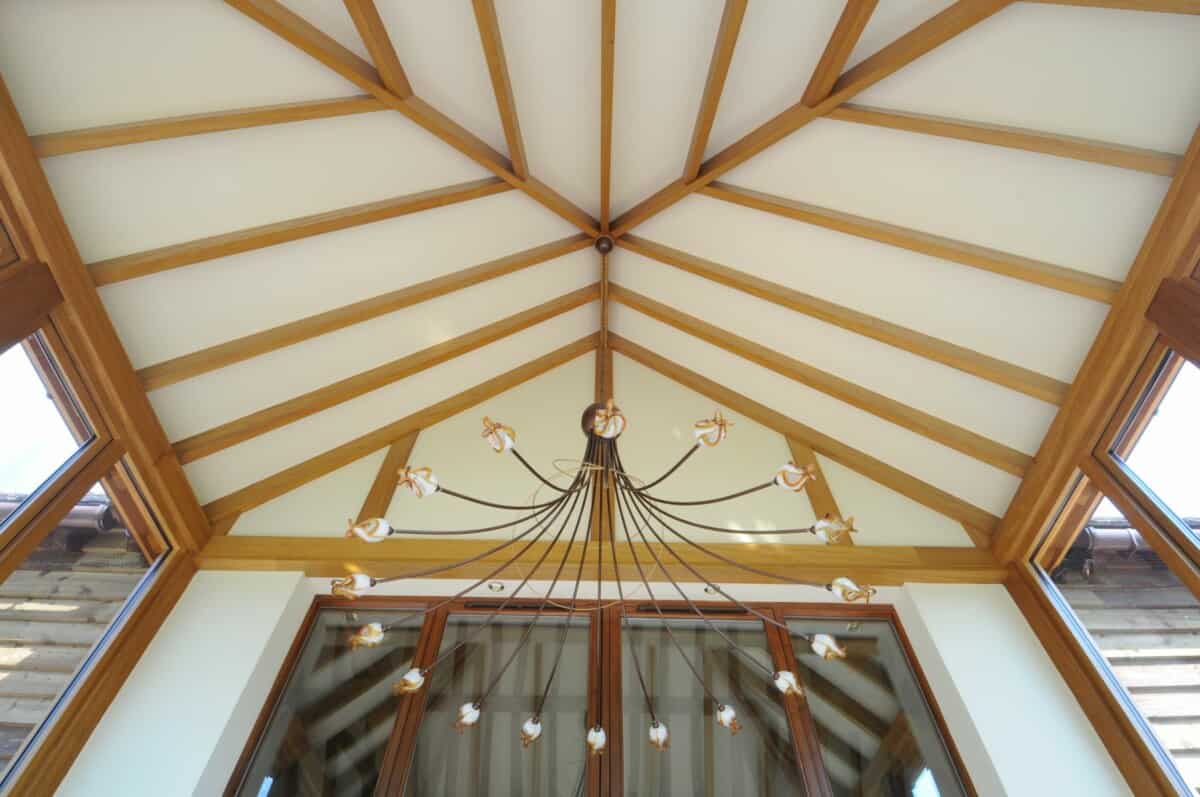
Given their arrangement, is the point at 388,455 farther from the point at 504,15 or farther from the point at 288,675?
the point at 504,15

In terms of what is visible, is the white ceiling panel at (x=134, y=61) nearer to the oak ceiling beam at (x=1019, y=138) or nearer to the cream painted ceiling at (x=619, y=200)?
the cream painted ceiling at (x=619, y=200)

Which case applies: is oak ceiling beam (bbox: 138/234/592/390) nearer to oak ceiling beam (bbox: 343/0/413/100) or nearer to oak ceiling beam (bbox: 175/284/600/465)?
oak ceiling beam (bbox: 175/284/600/465)

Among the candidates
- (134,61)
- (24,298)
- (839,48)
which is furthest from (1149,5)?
(24,298)

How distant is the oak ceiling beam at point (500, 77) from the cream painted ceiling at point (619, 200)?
0.33ft

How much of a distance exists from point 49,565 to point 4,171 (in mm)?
1635

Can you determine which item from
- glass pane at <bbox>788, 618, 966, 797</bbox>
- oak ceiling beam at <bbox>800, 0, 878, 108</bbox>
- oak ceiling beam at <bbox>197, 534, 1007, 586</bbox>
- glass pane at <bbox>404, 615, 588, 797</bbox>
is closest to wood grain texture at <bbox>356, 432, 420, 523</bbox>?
oak ceiling beam at <bbox>197, 534, 1007, 586</bbox>

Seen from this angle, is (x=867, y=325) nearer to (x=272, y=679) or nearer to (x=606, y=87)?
(x=606, y=87)

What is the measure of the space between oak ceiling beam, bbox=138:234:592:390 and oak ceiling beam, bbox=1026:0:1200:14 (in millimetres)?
2625

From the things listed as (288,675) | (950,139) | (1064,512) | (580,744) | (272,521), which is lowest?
(580,744)

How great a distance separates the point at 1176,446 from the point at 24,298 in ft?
15.6

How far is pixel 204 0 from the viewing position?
2.36m

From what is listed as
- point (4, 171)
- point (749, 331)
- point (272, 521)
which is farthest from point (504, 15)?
point (272, 521)

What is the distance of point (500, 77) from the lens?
2.81 m

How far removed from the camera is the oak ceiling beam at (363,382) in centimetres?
350
